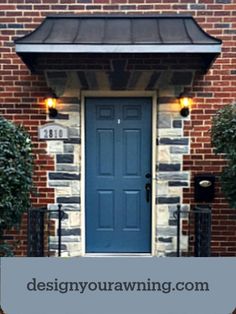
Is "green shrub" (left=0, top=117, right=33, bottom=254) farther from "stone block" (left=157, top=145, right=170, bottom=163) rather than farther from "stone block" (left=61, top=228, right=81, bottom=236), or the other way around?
"stone block" (left=157, top=145, right=170, bottom=163)

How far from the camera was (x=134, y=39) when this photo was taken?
4.04 meters

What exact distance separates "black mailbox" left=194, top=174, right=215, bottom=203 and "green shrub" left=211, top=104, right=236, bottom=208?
1.18 ft

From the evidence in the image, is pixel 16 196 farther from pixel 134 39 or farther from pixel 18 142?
pixel 134 39

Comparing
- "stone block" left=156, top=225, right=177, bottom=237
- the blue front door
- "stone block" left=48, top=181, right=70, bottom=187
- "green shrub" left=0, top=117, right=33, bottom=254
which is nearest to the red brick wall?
"stone block" left=48, top=181, right=70, bottom=187

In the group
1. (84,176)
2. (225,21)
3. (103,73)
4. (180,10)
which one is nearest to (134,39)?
(103,73)

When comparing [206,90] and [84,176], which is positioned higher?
[206,90]

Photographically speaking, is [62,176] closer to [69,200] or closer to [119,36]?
[69,200]

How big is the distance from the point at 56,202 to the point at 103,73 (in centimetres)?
167

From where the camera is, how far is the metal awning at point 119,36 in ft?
12.8

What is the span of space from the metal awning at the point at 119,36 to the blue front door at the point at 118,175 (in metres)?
0.88

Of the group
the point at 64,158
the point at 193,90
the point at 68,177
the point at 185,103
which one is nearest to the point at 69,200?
the point at 68,177

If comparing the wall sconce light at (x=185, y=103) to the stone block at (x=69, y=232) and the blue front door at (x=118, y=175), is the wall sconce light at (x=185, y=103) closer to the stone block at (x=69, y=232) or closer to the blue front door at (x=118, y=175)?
the blue front door at (x=118, y=175)
